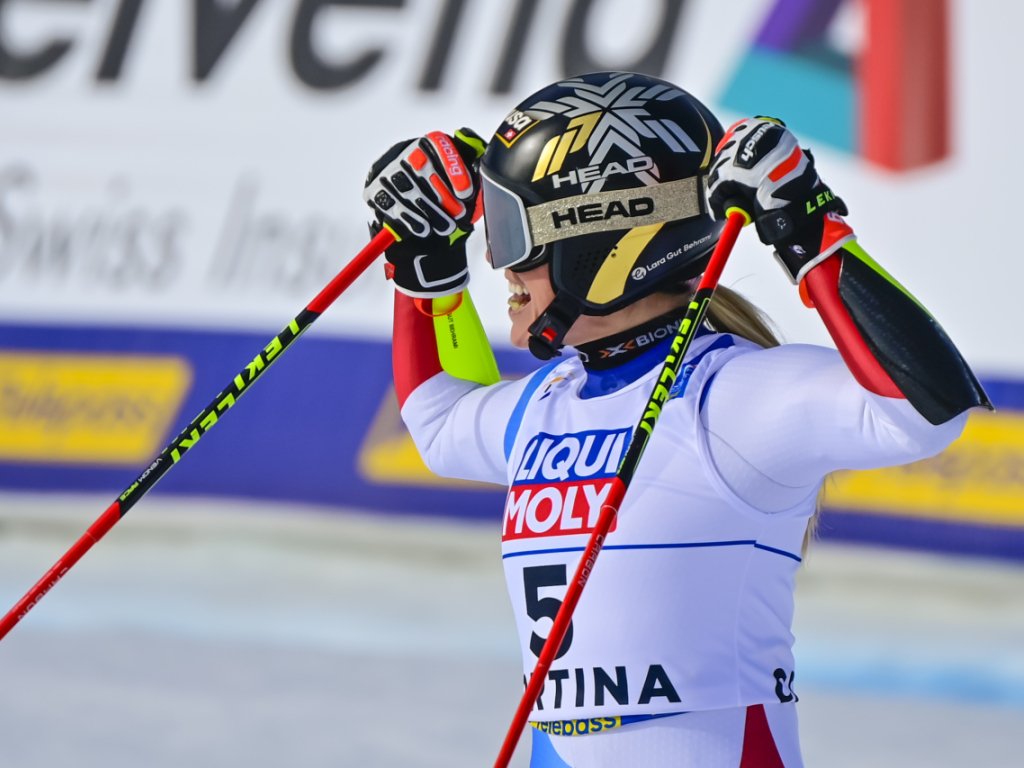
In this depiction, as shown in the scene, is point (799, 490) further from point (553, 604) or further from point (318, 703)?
point (318, 703)

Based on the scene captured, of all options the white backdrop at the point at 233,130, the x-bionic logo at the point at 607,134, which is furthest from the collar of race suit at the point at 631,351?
the white backdrop at the point at 233,130

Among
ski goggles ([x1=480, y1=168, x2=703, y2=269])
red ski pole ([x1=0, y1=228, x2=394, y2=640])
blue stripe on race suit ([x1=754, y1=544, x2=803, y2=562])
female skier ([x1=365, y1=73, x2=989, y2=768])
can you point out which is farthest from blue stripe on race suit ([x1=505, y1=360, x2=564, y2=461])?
blue stripe on race suit ([x1=754, y1=544, x2=803, y2=562])

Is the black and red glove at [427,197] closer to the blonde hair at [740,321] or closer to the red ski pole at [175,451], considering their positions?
the red ski pole at [175,451]

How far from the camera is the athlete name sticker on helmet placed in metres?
1.83

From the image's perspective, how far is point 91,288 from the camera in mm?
6219

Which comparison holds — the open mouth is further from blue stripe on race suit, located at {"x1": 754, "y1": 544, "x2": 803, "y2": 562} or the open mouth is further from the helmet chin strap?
blue stripe on race suit, located at {"x1": 754, "y1": 544, "x2": 803, "y2": 562}

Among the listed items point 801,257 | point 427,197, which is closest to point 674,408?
point 801,257

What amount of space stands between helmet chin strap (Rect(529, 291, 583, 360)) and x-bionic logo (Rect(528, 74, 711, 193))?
0.58 feet

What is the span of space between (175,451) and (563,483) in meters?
0.70

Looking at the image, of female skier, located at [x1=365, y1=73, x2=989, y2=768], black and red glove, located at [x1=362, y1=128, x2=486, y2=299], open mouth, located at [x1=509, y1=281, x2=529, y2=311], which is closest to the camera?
female skier, located at [x1=365, y1=73, x2=989, y2=768]

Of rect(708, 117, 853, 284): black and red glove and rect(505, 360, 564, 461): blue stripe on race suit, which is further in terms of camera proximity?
rect(505, 360, 564, 461): blue stripe on race suit

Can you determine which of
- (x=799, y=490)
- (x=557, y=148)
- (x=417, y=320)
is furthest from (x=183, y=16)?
(x=799, y=490)

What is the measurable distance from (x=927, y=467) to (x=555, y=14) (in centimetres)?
271

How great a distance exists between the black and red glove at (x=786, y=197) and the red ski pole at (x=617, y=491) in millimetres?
60
